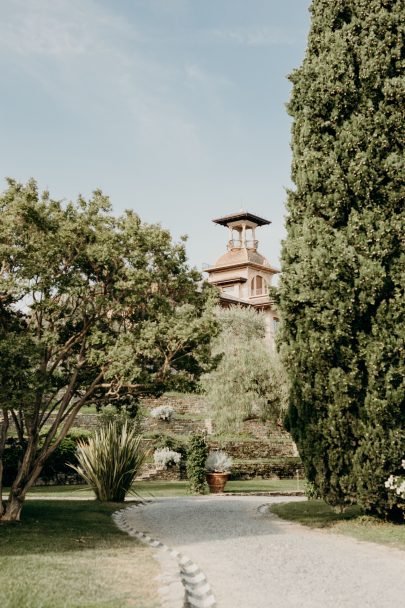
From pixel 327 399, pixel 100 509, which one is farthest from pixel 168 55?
pixel 100 509

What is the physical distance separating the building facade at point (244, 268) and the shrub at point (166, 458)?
1181 inches

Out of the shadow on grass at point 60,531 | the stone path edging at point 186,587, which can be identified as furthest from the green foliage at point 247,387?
the stone path edging at point 186,587

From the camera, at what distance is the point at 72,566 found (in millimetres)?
7449

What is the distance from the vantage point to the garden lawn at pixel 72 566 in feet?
19.2

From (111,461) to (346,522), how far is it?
6237 millimetres

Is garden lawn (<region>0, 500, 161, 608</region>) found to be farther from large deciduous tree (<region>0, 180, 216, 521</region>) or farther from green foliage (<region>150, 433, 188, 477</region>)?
green foliage (<region>150, 433, 188, 477</region>)

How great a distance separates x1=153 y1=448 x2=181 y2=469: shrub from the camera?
994 inches

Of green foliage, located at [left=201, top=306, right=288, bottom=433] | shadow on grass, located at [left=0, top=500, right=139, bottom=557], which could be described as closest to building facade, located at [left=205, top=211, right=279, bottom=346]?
green foliage, located at [left=201, top=306, right=288, bottom=433]

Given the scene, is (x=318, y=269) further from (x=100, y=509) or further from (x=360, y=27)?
(x=100, y=509)

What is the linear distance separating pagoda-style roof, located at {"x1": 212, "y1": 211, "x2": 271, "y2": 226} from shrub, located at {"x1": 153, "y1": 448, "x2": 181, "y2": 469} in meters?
35.6

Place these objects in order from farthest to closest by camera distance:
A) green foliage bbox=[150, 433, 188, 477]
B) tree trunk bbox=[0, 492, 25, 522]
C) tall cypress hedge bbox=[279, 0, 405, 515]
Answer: green foliage bbox=[150, 433, 188, 477] → tree trunk bbox=[0, 492, 25, 522] → tall cypress hedge bbox=[279, 0, 405, 515]

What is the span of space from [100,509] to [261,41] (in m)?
10.3

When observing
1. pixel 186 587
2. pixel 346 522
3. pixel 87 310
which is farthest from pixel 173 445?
pixel 186 587

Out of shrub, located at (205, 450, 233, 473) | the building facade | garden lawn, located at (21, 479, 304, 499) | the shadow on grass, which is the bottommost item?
garden lawn, located at (21, 479, 304, 499)
